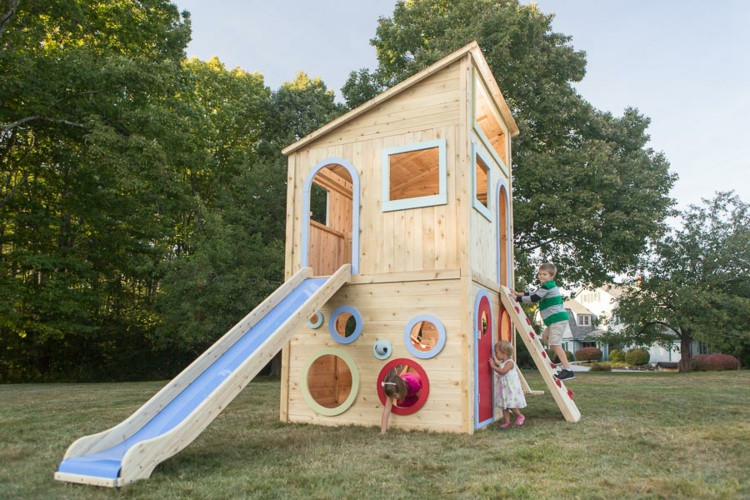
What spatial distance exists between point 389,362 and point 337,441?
52.8 inches

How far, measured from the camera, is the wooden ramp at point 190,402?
4.23 meters

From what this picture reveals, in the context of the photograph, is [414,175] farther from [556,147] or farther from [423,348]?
[556,147]

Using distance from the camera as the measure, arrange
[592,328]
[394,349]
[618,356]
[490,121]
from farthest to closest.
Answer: [592,328], [618,356], [490,121], [394,349]

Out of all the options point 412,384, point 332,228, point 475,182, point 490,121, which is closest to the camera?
point 412,384

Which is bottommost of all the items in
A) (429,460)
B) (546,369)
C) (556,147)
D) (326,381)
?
(429,460)

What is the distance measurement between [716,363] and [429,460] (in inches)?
1025

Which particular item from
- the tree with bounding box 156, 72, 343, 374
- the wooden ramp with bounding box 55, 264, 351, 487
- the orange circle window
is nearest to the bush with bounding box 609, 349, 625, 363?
the tree with bounding box 156, 72, 343, 374

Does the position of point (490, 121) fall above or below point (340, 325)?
above

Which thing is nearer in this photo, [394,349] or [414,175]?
[394,349]

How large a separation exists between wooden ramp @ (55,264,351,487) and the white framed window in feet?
4.14

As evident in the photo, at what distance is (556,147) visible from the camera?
19953 mm

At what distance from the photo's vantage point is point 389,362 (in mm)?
6973

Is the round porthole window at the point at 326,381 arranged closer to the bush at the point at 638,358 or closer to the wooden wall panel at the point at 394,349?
the wooden wall panel at the point at 394,349

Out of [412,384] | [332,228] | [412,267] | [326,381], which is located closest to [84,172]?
[332,228]
